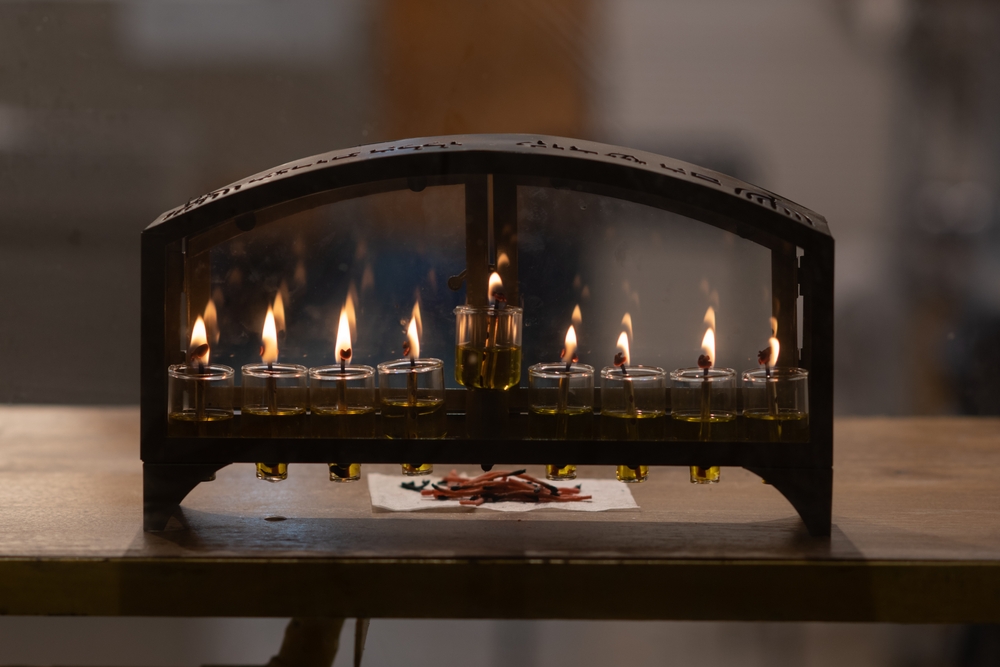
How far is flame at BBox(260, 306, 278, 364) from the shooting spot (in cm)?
101

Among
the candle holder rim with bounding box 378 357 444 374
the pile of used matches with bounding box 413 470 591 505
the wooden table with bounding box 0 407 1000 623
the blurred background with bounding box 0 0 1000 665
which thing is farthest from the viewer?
the blurred background with bounding box 0 0 1000 665

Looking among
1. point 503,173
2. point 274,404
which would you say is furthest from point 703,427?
point 274,404

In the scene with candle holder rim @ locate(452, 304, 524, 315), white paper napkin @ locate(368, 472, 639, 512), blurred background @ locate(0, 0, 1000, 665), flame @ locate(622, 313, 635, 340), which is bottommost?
white paper napkin @ locate(368, 472, 639, 512)

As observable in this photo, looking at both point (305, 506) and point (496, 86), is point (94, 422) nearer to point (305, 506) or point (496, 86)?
point (305, 506)

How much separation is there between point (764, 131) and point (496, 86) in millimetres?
565

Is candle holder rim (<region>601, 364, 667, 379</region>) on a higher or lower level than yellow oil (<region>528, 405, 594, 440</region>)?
higher

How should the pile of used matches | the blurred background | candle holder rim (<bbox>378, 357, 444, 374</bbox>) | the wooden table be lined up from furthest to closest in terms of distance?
the blurred background < the pile of used matches < candle holder rim (<bbox>378, 357, 444, 374</bbox>) < the wooden table

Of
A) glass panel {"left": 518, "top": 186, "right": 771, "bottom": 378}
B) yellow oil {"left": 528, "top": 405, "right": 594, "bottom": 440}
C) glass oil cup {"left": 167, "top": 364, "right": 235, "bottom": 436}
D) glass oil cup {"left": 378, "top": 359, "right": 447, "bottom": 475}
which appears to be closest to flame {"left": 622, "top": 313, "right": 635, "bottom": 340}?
glass panel {"left": 518, "top": 186, "right": 771, "bottom": 378}

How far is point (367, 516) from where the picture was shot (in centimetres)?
105

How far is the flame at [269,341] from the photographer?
3.31 ft

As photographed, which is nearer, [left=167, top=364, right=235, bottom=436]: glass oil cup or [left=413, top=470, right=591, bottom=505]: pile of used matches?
[left=167, top=364, right=235, bottom=436]: glass oil cup

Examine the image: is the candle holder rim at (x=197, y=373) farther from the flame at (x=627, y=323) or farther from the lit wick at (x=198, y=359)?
the flame at (x=627, y=323)

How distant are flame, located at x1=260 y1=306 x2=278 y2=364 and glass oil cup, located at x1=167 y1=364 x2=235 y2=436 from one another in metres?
0.05

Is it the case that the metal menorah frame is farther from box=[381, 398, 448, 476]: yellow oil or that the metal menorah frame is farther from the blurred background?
the blurred background
